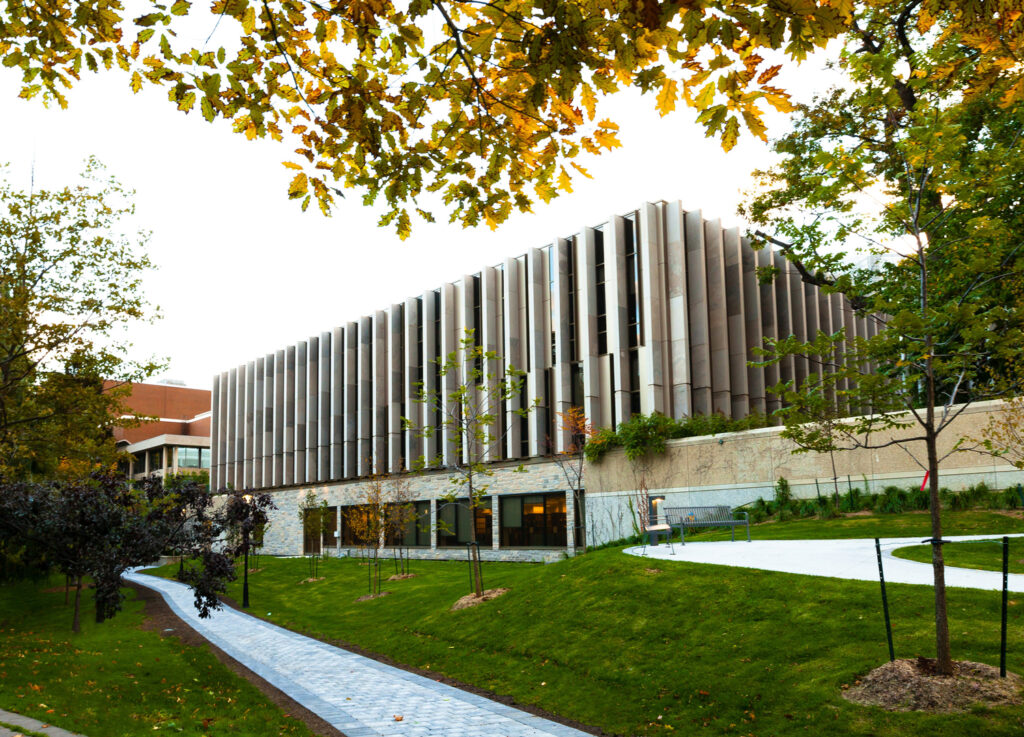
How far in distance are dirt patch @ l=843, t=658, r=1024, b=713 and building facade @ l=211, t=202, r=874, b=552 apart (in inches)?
852

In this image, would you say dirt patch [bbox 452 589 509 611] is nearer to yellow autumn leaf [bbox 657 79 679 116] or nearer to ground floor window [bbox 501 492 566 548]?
ground floor window [bbox 501 492 566 548]

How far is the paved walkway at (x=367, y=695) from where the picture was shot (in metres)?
9.23

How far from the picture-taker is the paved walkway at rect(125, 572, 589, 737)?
30.3 feet

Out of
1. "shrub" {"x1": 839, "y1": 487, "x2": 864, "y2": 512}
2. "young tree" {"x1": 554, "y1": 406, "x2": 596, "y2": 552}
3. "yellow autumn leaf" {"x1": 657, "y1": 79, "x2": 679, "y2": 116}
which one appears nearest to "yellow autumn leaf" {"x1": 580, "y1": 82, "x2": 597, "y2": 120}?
"yellow autumn leaf" {"x1": 657, "y1": 79, "x2": 679, "y2": 116}

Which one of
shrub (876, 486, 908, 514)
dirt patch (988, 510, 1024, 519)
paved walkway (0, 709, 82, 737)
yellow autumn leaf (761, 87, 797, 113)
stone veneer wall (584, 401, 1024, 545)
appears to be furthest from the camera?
shrub (876, 486, 908, 514)

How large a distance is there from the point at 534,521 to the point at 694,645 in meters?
21.7

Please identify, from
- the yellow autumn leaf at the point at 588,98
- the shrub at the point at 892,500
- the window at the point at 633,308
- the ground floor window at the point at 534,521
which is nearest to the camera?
the yellow autumn leaf at the point at 588,98

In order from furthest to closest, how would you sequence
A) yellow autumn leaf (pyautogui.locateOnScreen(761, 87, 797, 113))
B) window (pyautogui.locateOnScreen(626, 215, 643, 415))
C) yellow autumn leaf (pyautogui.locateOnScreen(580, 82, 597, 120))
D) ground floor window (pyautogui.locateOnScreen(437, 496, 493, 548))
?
1. window (pyautogui.locateOnScreen(626, 215, 643, 415))
2. ground floor window (pyautogui.locateOnScreen(437, 496, 493, 548))
3. yellow autumn leaf (pyautogui.locateOnScreen(580, 82, 597, 120))
4. yellow autumn leaf (pyautogui.locateOnScreen(761, 87, 797, 113))

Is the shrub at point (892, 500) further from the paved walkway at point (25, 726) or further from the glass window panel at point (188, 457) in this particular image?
the glass window panel at point (188, 457)

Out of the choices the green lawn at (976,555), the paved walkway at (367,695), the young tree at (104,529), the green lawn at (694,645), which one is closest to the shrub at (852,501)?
the green lawn at (976,555)

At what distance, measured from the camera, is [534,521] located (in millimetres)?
32531

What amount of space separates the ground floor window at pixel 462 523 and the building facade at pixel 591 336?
0.17m

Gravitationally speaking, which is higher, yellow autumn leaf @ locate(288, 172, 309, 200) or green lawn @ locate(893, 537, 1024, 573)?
yellow autumn leaf @ locate(288, 172, 309, 200)

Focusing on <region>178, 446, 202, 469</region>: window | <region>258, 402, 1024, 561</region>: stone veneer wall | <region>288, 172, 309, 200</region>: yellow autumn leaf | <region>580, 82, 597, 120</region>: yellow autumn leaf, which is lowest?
<region>258, 402, 1024, 561</region>: stone veneer wall
